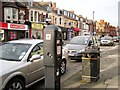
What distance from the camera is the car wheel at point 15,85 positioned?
5387 mm

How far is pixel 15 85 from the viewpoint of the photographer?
5594 millimetres

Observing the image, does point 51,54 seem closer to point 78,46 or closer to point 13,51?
point 13,51

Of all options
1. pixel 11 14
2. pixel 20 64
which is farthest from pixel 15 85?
pixel 11 14

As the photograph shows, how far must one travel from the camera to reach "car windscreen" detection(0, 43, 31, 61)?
20.6ft

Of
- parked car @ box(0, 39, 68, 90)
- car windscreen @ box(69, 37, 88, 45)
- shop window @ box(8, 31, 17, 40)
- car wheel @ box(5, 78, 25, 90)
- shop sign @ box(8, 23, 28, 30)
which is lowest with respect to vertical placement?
car wheel @ box(5, 78, 25, 90)

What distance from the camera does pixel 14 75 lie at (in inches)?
217

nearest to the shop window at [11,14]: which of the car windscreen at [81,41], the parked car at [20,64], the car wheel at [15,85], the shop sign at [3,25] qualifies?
the shop sign at [3,25]

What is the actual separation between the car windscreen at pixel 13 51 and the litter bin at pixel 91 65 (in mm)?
2027

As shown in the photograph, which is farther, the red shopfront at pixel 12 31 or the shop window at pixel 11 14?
the shop window at pixel 11 14

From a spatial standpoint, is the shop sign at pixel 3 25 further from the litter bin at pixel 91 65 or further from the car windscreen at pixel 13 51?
the litter bin at pixel 91 65

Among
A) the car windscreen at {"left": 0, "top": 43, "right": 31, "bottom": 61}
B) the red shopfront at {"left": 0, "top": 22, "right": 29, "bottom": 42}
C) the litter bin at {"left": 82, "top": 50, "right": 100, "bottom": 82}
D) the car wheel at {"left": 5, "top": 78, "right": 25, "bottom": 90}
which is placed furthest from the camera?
the red shopfront at {"left": 0, "top": 22, "right": 29, "bottom": 42}

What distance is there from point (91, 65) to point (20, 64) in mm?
2601

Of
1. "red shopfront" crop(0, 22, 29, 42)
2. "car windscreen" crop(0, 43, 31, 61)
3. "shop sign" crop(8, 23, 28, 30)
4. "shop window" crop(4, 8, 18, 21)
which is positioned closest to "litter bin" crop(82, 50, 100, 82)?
"car windscreen" crop(0, 43, 31, 61)

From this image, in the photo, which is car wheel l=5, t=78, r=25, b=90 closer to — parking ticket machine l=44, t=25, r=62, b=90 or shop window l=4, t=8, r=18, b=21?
parking ticket machine l=44, t=25, r=62, b=90
